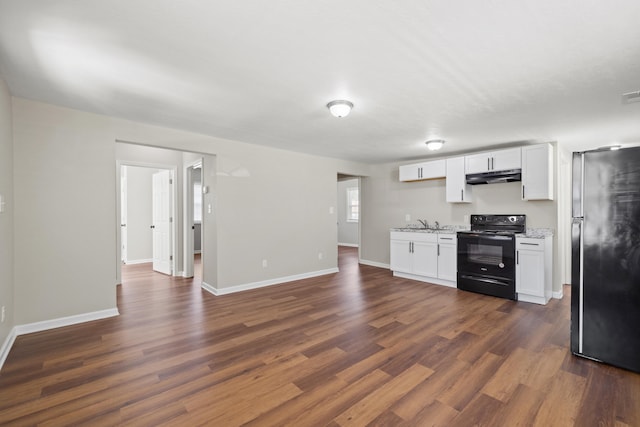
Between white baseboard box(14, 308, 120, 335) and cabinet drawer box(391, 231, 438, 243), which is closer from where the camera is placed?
white baseboard box(14, 308, 120, 335)

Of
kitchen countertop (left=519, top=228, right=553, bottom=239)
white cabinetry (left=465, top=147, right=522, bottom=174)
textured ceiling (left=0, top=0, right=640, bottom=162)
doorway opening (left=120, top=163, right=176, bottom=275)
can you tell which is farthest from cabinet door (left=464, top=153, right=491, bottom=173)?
doorway opening (left=120, top=163, right=176, bottom=275)

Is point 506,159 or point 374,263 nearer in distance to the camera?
point 506,159

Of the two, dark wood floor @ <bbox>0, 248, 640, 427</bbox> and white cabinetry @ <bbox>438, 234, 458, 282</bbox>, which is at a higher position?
white cabinetry @ <bbox>438, 234, 458, 282</bbox>

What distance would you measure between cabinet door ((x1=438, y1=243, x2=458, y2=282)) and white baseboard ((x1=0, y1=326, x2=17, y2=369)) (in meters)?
5.26

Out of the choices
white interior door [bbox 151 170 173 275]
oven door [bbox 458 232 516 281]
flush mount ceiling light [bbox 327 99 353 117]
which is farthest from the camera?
white interior door [bbox 151 170 173 275]

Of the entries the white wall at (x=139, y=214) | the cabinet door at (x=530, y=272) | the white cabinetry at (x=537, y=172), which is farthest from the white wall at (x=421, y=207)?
the white wall at (x=139, y=214)

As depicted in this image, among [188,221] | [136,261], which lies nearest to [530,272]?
[188,221]

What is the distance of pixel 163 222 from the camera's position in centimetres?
592

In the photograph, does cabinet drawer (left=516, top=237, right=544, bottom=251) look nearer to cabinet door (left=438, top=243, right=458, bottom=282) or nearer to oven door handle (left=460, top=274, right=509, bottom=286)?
oven door handle (left=460, top=274, right=509, bottom=286)

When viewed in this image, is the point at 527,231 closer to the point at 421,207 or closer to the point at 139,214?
the point at 421,207

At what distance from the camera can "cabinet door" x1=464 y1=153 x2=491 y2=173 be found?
467 centimetres

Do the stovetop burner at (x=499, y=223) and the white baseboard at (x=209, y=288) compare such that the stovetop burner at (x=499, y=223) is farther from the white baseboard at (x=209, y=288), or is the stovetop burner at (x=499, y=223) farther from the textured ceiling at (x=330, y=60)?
the white baseboard at (x=209, y=288)

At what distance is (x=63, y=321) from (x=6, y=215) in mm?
1259

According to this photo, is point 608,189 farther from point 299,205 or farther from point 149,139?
point 149,139
